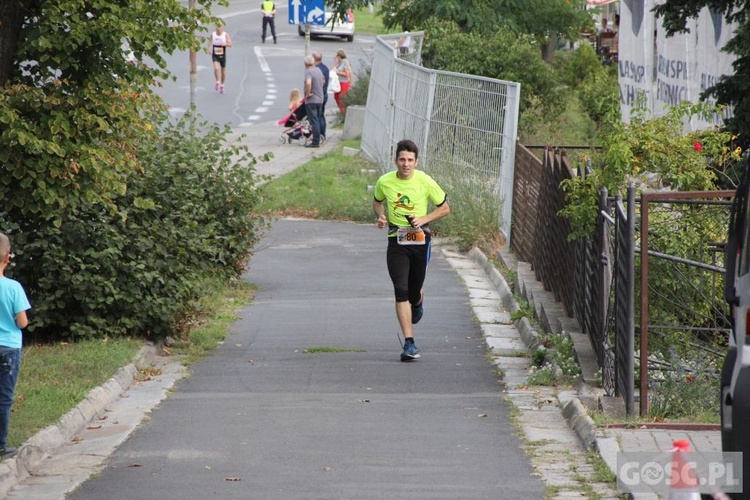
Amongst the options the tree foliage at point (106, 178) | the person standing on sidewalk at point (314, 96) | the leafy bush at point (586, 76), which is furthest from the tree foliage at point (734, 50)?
the person standing on sidewalk at point (314, 96)

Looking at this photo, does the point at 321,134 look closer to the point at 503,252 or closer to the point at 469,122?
the point at 469,122

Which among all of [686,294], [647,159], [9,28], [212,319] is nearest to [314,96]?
[212,319]

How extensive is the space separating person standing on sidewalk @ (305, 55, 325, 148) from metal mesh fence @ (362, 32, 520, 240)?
2.60 meters

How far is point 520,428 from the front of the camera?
7.91 meters

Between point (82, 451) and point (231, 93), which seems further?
point (231, 93)

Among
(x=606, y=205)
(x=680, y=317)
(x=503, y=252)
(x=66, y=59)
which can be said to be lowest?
(x=503, y=252)

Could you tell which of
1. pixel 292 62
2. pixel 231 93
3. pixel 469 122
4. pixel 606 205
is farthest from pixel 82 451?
pixel 292 62

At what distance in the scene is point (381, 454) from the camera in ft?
23.4

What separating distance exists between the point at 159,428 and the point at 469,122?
36.0 feet

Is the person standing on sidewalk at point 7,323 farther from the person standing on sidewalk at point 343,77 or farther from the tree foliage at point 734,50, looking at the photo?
the person standing on sidewalk at point 343,77

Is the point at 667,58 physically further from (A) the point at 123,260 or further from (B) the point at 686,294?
(B) the point at 686,294

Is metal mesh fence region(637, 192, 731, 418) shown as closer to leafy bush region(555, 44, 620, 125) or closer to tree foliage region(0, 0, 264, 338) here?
tree foliage region(0, 0, 264, 338)

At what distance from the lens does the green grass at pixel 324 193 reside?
20.8m

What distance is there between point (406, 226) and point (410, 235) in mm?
87
